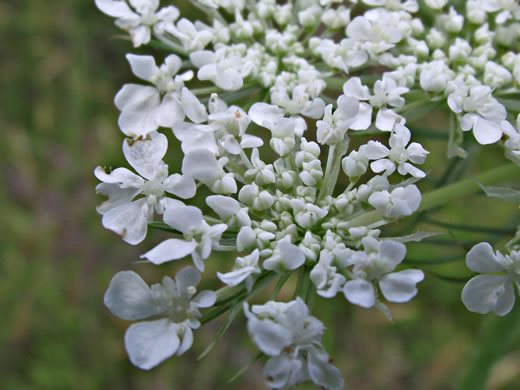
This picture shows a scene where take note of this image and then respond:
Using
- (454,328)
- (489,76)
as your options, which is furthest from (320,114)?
(454,328)

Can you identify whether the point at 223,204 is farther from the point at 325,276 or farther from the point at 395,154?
the point at 395,154

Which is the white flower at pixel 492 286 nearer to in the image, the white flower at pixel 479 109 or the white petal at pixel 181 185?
the white flower at pixel 479 109

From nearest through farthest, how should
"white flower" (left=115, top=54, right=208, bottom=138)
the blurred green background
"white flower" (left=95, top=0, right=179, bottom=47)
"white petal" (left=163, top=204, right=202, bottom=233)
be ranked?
"white petal" (left=163, top=204, right=202, bottom=233), "white flower" (left=115, top=54, right=208, bottom=138), "white flower" (left=95, top=0, right=179, bottom=47), the blurred green background

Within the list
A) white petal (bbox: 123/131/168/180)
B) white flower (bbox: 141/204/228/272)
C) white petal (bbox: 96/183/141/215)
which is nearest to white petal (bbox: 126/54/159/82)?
white petal (bbox: 123/131/168/180)

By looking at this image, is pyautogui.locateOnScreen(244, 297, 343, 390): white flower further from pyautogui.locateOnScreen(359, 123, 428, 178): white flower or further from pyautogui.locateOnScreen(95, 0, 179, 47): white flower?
pyautogui.locateOnScreen(95, 0, 179, 47): white flower

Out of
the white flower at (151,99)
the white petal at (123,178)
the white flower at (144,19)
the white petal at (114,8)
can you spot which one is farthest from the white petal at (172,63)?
the white petal at (123,178)

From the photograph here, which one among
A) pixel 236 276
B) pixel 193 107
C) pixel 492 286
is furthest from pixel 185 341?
pixel 492 286

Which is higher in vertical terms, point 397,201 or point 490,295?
point 397,201
